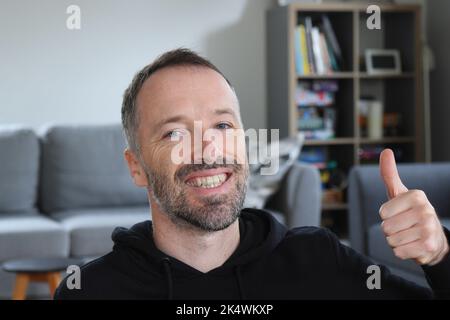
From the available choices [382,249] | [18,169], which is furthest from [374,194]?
[18,169]

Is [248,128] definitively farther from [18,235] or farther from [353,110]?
[18,235]

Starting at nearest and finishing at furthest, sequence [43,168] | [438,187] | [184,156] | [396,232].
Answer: [396,232] → [184,156] → [438,187] → [43,168]

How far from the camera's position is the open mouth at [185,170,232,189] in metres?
0.87

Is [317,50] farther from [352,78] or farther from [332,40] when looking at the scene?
[352,78]

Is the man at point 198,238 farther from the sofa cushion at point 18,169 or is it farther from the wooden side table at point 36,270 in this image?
the sofa cushion at point 18,169

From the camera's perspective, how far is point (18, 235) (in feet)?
9.01

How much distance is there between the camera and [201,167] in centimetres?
86

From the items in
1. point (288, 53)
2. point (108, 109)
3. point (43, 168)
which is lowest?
point (43, 168)

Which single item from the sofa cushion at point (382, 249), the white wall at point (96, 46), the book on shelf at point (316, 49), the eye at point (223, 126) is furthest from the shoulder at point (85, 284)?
the book on shelf at point (316, 49)

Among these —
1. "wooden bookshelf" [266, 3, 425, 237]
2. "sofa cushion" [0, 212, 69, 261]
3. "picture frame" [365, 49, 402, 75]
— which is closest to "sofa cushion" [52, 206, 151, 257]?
"sofa cushion" [0, 212, 69, 261]

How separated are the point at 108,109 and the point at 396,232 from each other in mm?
3129

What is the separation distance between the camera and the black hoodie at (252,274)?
2.94 feet

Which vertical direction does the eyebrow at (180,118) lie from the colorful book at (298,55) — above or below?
below
